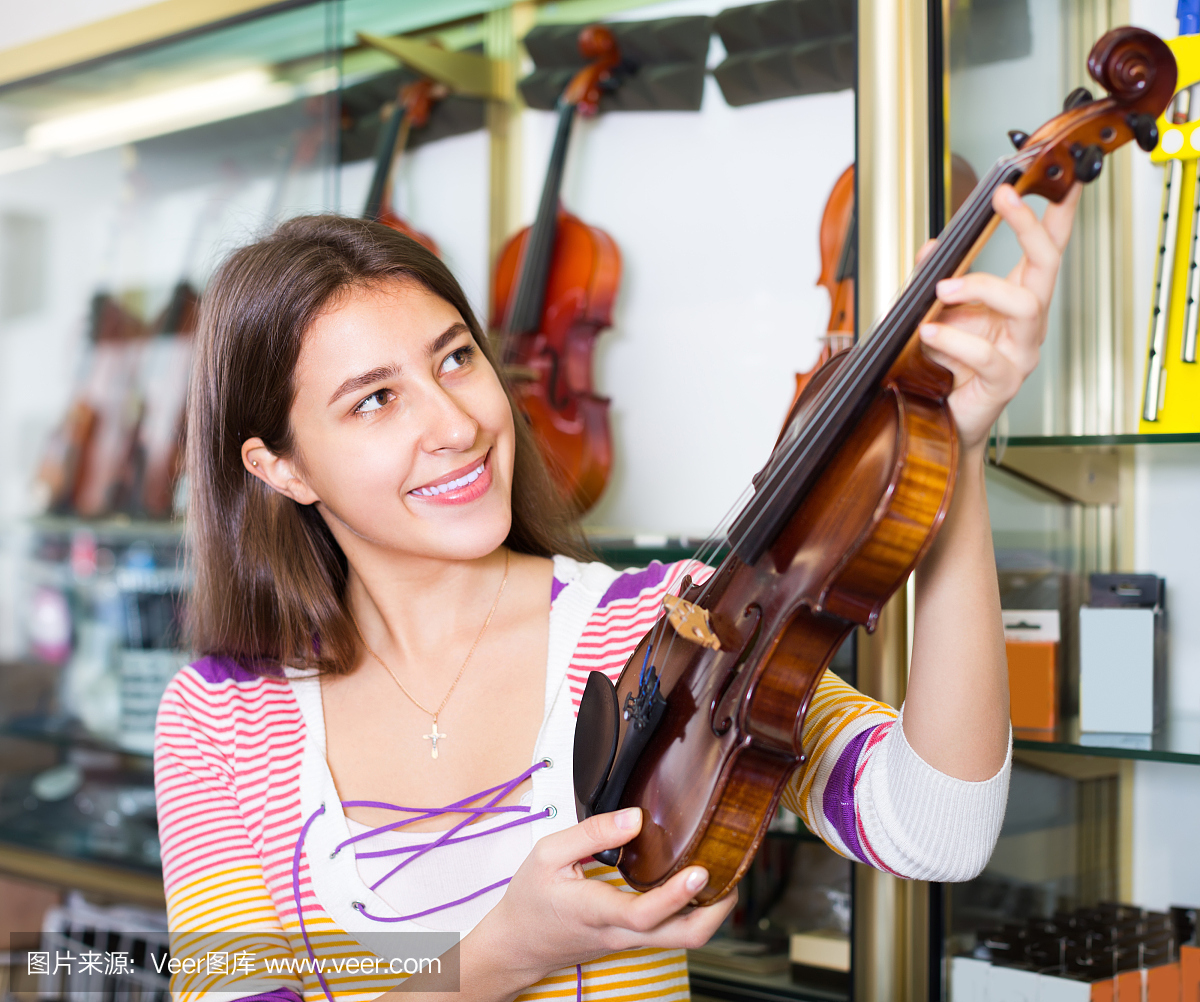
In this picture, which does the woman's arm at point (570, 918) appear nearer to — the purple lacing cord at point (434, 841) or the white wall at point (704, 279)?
the purple lacing cord at point (434, 841)

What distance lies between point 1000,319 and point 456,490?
570 mm

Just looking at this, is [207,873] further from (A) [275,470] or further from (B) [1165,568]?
(B) [1165,568]

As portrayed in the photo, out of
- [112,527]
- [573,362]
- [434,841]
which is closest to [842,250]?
[573,362]

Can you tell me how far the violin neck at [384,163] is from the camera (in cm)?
204

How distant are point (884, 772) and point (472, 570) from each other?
0.54m

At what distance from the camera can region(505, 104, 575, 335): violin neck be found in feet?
5.82

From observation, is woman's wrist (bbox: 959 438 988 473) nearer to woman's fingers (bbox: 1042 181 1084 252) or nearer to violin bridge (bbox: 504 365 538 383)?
woman's fingers (bbox: 1042 181 1084 252)

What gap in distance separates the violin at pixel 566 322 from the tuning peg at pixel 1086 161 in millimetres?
1145

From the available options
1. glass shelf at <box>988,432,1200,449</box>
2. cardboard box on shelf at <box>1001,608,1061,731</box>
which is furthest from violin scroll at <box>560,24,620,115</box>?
cardboard box on shelf at <box>1001,608,1061,731</box>

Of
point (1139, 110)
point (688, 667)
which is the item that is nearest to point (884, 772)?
point (688, 667)

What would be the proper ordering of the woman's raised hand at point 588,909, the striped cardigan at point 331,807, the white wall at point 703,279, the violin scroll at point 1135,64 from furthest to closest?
the white wall at point 703,279 → the striped cardigan at point 331,807 → the woman's raised hand at point 588,909 → the violin scroll at point 1135,64

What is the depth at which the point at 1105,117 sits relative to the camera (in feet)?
2.13

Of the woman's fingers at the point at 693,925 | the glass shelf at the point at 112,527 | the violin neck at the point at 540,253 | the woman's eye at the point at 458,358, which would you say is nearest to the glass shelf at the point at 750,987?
the woman's fingers at the point at 693,925

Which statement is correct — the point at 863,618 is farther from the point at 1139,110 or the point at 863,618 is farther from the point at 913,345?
the point at 1139,110
